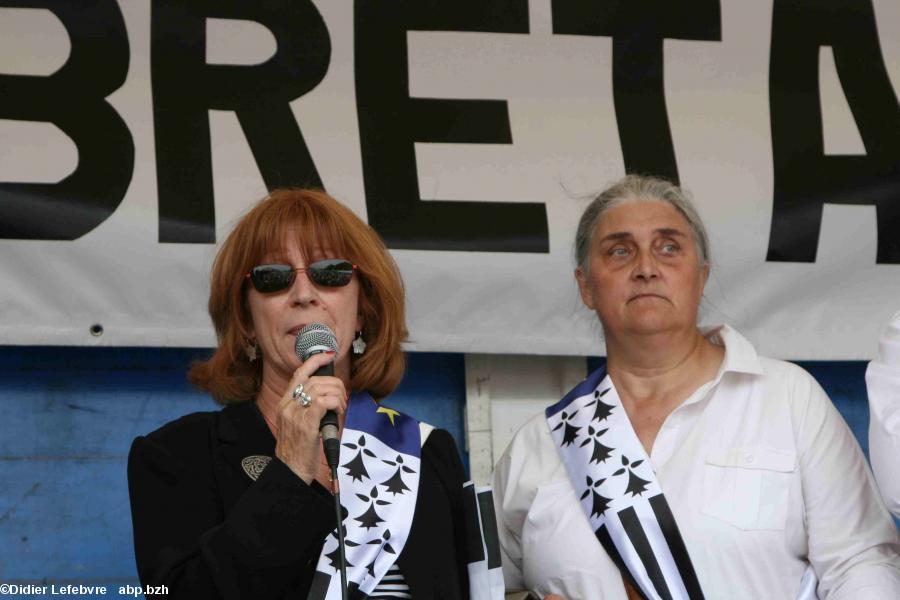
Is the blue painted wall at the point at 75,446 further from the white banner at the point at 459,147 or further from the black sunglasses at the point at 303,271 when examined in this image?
the black sunglasses at the point at 303,271

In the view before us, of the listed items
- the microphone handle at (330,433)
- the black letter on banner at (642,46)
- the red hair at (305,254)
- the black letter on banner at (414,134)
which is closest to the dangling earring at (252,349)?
the red hair at (305,254)

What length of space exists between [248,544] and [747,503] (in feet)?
3.59

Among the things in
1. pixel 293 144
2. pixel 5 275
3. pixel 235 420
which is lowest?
pixel 235 420

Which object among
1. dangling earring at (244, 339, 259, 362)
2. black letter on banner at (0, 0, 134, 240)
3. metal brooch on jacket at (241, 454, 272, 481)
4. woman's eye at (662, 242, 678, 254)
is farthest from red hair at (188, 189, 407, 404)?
black letter on banner at (0, 0, 134, 240)

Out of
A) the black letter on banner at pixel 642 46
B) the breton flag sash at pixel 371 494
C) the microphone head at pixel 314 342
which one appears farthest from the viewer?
the black letter on banner at pixel 642 46

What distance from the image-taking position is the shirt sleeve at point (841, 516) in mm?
2771

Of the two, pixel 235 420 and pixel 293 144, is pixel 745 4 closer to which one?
pixel 293 144

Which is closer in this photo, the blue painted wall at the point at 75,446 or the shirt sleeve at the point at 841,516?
the shirt sleeve at the point at 841,516

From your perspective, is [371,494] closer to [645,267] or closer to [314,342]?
[314,342]

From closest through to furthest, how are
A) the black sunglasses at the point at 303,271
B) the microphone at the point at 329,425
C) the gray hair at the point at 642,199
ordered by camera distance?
the microphone at the point at 329,425
the black sunglasses at the point at 303,271
the gray hair at the point at 642,199

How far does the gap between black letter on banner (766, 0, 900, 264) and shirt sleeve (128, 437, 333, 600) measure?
6.17 ft

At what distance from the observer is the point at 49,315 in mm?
3555

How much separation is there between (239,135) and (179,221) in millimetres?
272

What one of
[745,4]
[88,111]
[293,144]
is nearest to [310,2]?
[293,144]
